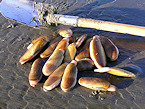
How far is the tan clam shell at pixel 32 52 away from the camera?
10.4 feet

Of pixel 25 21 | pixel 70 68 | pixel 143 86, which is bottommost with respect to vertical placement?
pixel 143 86

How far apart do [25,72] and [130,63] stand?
202 centimetres

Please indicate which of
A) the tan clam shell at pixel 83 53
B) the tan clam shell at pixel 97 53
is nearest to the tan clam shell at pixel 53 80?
the tan clam shell at pixel 83 53

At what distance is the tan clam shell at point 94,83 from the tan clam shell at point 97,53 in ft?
1.23

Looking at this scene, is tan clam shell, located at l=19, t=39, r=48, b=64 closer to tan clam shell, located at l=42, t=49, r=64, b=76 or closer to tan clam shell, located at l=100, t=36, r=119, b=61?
tan clam shell, located at l=42, t=49, r=64, b=76

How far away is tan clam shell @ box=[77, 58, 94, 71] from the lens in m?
2.96

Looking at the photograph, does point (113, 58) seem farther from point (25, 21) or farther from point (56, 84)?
point (25, 21)

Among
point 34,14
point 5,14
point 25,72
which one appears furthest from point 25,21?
point 25,72

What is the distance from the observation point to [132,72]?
300 cm

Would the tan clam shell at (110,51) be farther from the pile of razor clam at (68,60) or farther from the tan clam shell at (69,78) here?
the tan clam shell at (69,78)

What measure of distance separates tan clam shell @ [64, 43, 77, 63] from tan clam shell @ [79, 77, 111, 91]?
0.53 meters

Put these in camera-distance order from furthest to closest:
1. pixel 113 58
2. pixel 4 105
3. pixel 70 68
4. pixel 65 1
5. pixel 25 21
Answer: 1. pixel 65 1
2. pixel 25 21
3. pixel 113 58
4. pixel 70 68
5. pixel 4 105

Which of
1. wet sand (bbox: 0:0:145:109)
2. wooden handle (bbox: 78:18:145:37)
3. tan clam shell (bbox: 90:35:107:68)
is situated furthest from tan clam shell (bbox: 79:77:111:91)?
wooden handle (bbox: 78:18:145:37)

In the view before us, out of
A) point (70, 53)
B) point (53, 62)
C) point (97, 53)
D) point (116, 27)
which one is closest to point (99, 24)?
point (116, 27)
